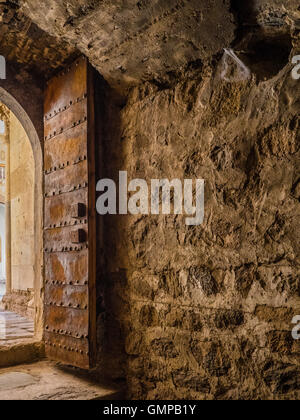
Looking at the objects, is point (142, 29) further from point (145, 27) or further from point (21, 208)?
point (21, 208)

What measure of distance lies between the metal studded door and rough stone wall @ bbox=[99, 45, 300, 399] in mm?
178

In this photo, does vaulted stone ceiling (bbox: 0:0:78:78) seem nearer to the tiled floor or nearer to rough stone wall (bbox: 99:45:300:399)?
rough stone wall (bbox: 99:45:300:399)

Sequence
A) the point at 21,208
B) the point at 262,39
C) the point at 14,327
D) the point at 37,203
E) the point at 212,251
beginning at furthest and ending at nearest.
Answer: the point at 21,208
the point at 14,327
the point at 37,203
the point at 212,251
the point at 262,39

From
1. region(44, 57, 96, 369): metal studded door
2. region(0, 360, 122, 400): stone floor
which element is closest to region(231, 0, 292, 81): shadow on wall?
region(44, 57, 96, 369): metal studded door

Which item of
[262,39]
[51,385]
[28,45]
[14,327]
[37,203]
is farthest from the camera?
[14,327]

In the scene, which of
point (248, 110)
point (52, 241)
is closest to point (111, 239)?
point (52, 241)

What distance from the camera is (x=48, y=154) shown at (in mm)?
3143

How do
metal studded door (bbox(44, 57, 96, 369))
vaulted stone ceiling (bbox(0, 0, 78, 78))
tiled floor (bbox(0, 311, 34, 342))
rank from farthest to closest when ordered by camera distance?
tiled floor (bbox(0, 311, 34, 342)) < metal studded door (bbox(44, 57, 96, 369)) < vaulted stone ceiling (bbox(0, 0, 78, 78))

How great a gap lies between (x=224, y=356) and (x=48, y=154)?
2.13 m

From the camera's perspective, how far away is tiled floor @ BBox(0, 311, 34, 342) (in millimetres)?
3403

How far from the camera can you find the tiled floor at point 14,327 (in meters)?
3.40

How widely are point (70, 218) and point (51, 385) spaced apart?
1.18 metres

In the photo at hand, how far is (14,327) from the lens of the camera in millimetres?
3982

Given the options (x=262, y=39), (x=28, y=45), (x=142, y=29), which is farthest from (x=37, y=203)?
(x=262, y=39)
